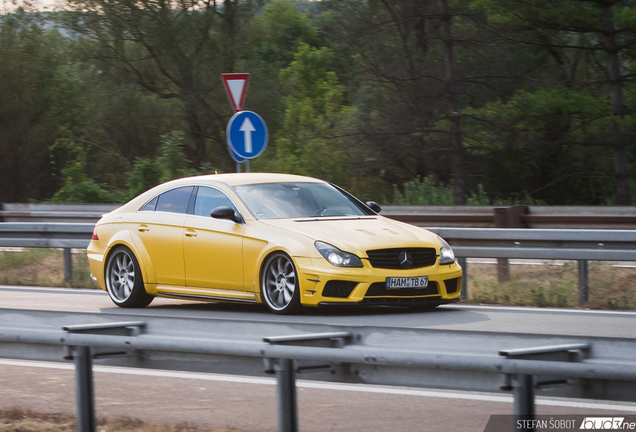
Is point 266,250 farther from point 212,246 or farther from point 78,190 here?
point 78,190

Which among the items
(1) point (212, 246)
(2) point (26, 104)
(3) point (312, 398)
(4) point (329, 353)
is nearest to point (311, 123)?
(2) point (26, 104)

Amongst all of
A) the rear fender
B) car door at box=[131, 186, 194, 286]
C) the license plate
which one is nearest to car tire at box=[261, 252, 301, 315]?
the license plate

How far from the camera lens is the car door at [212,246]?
9.56 meters

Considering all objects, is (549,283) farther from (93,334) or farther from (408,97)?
(408,97)

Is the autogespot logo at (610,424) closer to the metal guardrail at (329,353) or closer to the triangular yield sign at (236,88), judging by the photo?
the metal guardrail at (329,353)

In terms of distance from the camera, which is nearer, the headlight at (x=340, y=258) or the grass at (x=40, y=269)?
the headlight at (x=340, y=258)

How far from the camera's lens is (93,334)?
470 cm

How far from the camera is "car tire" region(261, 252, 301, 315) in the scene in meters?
9.03

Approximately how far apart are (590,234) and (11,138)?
933 inches

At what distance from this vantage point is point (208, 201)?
1017cm

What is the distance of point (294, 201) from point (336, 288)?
5.04ft

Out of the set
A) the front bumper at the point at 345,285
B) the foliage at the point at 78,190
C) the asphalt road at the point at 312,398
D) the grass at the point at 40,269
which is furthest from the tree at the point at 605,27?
the front bumper at the point at 345,285

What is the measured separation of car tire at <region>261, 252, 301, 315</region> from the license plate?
0.87 metres

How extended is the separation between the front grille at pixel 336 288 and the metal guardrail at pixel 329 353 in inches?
161
